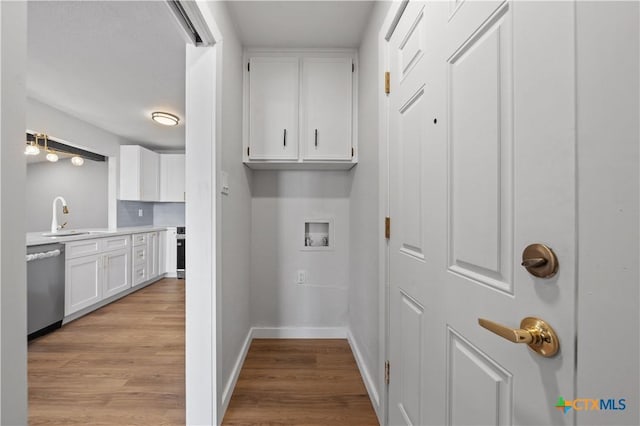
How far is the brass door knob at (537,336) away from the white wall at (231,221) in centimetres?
128

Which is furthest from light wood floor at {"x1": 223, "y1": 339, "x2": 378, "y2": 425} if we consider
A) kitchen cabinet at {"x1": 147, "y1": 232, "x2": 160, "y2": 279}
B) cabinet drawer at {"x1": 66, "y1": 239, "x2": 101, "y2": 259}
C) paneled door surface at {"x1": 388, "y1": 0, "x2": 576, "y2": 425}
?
kitchen cabinet at {"x1": 147, "y1": 232, "x2": 160, "y2": 279}

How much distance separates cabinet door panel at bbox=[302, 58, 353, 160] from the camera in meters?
2.10

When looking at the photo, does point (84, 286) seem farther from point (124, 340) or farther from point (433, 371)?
point (433, 371)

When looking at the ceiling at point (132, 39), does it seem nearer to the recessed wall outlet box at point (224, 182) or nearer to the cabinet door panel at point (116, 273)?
the recessed wall outlet box at point (224, 182)

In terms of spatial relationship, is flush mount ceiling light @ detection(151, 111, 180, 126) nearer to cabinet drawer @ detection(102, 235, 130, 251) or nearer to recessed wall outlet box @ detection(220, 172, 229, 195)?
cabinet drawer @ detection(102, 235, 130, 251)

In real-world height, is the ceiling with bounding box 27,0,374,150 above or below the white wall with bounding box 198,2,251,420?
above

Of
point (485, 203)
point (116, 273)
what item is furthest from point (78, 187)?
point (485, 203)

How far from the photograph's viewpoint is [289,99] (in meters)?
2.09

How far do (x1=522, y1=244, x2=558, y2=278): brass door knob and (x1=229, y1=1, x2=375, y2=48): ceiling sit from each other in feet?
5.87

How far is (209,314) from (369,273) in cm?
98

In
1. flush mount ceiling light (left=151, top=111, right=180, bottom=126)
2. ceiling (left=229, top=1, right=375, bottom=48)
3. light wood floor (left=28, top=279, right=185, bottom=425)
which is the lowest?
light wood floor (left=28, top=279, right=185, bottom=425)

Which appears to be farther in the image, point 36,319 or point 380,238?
point 36,319

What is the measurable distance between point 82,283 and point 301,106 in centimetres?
316

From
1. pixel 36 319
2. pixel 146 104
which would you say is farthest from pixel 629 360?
pixel 146 104
